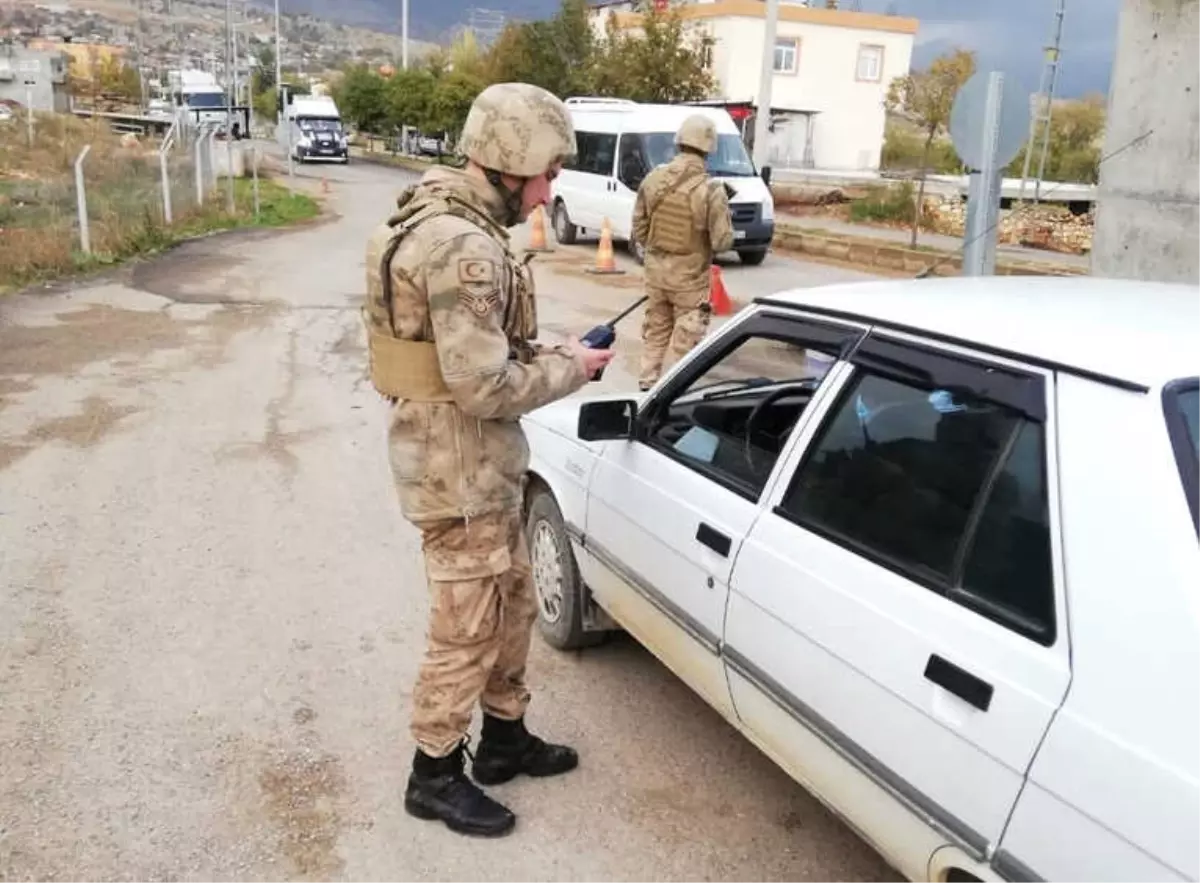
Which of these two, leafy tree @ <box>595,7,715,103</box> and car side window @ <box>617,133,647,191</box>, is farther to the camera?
leafy tree @ <box>595,7,715,103</box>

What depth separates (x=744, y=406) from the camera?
3562 millimetres

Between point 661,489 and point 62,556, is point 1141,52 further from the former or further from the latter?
point 62,556

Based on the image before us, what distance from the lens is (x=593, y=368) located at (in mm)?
2967

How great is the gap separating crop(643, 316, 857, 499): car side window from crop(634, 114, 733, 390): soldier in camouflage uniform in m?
3.83

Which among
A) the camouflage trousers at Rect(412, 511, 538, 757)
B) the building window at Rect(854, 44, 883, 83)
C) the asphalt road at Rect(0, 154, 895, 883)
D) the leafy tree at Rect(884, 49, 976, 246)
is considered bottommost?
the asphalt road at Rect(0, 154, 895, 883)

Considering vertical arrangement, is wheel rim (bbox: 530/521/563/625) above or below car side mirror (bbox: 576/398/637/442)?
below

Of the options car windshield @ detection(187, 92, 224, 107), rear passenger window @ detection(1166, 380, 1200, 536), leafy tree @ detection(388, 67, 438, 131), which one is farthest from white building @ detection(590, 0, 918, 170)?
rear passenger window @ detection(1166, 380, 1200, 536)

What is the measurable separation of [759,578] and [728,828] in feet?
2.81

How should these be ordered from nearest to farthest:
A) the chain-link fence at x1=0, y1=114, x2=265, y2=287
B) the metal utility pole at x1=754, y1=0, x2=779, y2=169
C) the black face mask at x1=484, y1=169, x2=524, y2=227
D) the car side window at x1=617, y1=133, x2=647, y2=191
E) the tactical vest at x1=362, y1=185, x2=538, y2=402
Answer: the tactical vest at x1=362, y1=185, x2=538, y2=402 < the black face mask at x1=484, y1=169, x2=524, y2=227 < the chain-link fence at x1=0, y1=114, x2=265, y2=287 < the car side window at x1=617, y1=133, x2=647, y2=191 < the metal utility pole at x1=754, y1=0, x2=779, y2=169

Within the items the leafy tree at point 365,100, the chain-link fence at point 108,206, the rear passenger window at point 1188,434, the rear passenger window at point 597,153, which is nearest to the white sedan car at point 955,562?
the rear passenger window at point 1188,434

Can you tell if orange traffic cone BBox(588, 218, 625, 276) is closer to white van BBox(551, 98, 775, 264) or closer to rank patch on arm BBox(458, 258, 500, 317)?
white van BBox(551, 98, 775, 264)

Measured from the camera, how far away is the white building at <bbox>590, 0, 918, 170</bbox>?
46.8 metres

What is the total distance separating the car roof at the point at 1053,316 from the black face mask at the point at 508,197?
0.80 metres

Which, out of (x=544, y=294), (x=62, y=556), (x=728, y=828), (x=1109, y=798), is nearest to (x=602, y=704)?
(x=728, y=828)
